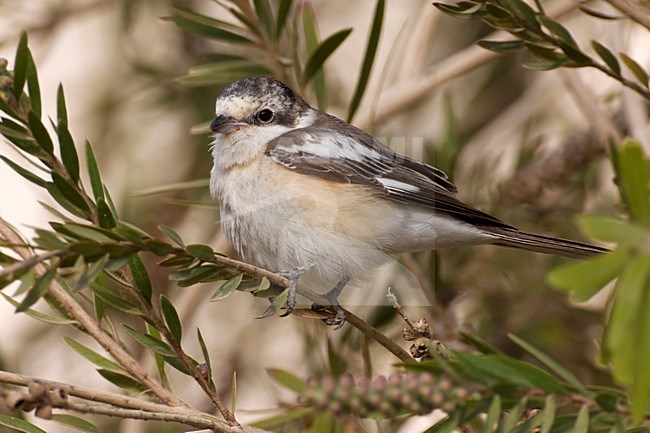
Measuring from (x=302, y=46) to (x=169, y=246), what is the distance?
2.46 m

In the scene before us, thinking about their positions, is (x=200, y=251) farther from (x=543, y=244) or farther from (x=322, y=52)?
(x=543, y=244)

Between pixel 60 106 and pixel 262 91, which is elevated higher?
pixel 262 91

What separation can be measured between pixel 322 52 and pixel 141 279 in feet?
3.38

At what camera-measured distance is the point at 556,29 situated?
1.61 meters

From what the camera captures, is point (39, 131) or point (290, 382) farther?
point (39, 131)

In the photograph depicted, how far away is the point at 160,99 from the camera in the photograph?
351 cm

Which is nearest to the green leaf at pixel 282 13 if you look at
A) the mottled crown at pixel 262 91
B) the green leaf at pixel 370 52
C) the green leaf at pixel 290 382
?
the green leaf at pixel 370 52

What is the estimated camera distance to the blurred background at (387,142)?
269 cm

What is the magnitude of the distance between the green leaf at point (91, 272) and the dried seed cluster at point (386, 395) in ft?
1.05

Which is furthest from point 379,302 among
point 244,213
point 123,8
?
point 123,8

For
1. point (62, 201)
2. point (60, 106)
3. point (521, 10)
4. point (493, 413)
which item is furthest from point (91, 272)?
point (521, 10)

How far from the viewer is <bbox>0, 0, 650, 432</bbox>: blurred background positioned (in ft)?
8.82

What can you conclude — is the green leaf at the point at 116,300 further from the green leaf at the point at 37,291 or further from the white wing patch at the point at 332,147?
the white wing patch at the point at 332,147

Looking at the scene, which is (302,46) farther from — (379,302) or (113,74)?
(379,302)
